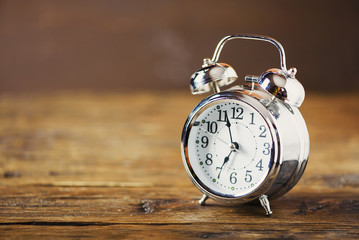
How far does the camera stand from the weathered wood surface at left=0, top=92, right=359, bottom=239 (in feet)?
4.00

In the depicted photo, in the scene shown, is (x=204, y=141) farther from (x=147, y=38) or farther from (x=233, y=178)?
(x=147, y=38)

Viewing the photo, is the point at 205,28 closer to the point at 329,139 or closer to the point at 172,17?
the point at 172,17

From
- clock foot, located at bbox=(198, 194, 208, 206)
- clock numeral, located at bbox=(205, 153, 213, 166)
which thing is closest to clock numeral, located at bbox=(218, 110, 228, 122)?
clock numeral, located at bbox=(205, 153, 213, 166)

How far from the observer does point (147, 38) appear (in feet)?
16.8

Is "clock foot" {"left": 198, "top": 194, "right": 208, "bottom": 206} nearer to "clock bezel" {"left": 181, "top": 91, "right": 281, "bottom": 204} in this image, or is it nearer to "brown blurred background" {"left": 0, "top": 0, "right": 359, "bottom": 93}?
"clock bezel" {"left": 181, "top": 91, "right": 281, "bottom": 204}

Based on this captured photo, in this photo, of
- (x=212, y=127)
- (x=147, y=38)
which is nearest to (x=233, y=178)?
(x=212, y=127)

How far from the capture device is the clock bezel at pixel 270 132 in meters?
1.26

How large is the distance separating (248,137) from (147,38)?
3949 mm

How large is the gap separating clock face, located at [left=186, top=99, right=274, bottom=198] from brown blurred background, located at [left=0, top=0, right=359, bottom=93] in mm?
3608

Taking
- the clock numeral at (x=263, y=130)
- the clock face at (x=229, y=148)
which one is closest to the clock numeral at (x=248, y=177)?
the clock face at (x=229, y=148)

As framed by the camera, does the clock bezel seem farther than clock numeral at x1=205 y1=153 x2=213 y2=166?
No

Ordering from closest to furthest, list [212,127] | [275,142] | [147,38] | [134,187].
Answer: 1. [275,142]
2. [212,127]
3. [134,187]
4. [147,38]

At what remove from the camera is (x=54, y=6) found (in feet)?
16.7

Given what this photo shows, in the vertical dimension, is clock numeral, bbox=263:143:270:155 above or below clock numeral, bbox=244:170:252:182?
above
